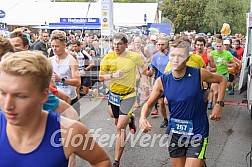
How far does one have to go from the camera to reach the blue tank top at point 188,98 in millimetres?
3844

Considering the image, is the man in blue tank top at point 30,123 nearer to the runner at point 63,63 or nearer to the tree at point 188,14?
the runner at point 63,63

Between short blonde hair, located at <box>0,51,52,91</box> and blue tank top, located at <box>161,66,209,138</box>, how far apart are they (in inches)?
87.4

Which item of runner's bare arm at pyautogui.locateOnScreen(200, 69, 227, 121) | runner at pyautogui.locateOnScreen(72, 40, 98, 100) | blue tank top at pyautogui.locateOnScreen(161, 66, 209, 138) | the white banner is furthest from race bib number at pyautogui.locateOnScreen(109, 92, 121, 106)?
the white banner

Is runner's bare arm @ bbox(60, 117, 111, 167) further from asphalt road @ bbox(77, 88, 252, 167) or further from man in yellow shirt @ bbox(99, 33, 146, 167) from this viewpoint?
asphalt road @ bbox(77, 88, 252, 167)

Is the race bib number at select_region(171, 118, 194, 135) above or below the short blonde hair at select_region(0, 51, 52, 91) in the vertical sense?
below

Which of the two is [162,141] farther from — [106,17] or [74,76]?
[106,17]

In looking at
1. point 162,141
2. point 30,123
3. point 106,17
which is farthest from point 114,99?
point 106,17

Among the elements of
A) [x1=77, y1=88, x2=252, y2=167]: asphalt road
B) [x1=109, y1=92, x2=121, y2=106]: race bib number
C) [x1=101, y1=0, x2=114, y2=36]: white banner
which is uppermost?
[x1=101, y1=0, x2=114, y2=36]: white banner

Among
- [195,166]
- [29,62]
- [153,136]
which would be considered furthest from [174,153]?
[153,136]

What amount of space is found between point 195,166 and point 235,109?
6537 millimetres

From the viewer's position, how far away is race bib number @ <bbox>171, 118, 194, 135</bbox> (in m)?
3.92

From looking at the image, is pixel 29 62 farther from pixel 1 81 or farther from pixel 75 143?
pixel 75 143

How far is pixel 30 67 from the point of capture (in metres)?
1.72

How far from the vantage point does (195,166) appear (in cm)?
378
